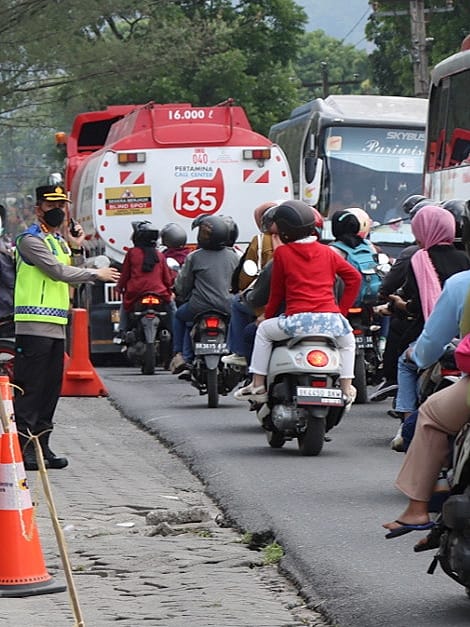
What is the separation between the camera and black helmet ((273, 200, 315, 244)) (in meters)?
11.6

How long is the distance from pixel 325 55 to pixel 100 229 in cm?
10746

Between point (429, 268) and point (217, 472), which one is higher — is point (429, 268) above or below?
above

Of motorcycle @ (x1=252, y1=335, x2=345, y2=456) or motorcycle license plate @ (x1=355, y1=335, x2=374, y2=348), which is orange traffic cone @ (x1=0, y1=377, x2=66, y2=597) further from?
motorcycle license plate @ (x1=355, y1=335, x2=374, y2=348)

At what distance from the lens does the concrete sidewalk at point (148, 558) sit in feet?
23.0

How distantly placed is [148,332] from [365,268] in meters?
5.43

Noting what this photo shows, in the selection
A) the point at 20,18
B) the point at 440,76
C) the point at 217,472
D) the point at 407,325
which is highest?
the point at 20,18

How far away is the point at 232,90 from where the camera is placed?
59.5 meters

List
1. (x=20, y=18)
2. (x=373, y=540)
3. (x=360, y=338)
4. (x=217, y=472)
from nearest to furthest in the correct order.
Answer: (x=373, y=540)
(x=217, y=472)
(x=360, y=338)
(x=20, y=18)

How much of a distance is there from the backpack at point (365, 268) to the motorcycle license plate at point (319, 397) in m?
3.82

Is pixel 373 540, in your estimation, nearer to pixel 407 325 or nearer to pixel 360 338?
pixel 407 325

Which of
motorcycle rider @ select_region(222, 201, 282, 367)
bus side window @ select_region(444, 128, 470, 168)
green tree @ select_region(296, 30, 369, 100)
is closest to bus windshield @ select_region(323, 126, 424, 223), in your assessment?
bus side window @ select_region(444, 128, 470, 168)

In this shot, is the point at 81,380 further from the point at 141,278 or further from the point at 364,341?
the point at 364,341

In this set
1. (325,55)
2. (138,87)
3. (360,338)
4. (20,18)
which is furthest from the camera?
(325,55)

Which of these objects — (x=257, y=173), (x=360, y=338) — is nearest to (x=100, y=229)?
(x=257, y=173)
